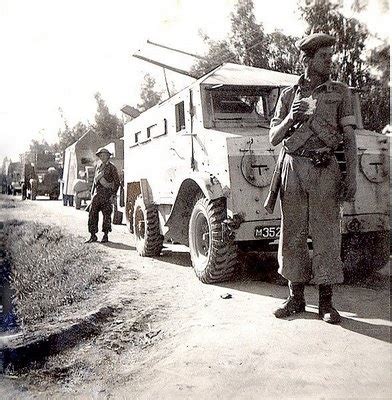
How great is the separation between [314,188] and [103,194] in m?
5.50

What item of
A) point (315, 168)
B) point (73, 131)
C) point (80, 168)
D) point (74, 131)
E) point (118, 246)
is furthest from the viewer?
point (80, 168)

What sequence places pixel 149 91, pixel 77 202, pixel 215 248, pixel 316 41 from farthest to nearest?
pixel 77 202
pixel 149 91
pixel 215 248
pixel 316 41

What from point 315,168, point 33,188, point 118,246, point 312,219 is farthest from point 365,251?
point 33,188

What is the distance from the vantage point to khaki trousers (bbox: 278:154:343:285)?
254 centimetres

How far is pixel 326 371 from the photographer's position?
6.59ft

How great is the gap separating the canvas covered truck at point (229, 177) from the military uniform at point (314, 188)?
1.13ft

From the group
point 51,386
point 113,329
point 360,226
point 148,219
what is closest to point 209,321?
point 113,329

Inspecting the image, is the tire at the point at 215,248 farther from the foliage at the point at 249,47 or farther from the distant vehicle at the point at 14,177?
the distant vehicle at the point at 14,177

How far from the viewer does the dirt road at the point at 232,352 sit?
6.57 ft

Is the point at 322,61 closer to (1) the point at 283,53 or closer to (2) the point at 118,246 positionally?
(1) the point at 283,53

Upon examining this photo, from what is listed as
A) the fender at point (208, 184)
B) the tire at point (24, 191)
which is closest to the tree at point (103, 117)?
the fender at point (208, 184)

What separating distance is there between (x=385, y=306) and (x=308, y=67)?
4.70 ft

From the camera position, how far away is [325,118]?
2.48 meters

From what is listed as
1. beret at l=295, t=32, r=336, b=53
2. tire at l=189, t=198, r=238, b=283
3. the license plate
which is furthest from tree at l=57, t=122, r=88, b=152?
beret at l=295, t=32, r=336, b=53
